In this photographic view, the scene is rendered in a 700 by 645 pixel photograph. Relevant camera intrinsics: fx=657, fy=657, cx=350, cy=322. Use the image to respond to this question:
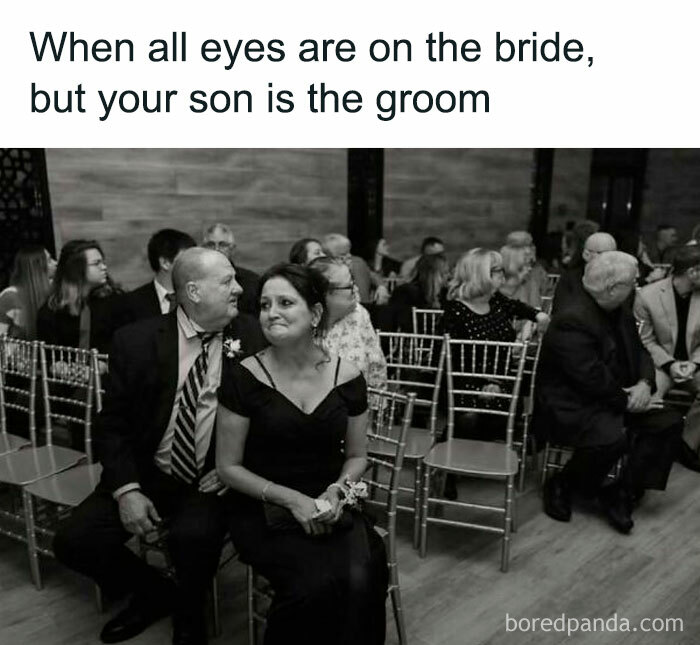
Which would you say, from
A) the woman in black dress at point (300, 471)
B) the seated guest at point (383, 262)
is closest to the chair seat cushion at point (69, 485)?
the woman in black dress at point (300, 471)

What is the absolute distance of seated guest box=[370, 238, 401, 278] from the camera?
6.41 m

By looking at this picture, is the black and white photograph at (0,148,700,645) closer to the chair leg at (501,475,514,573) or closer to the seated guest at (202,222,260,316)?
the chair leg at (501,475,514,573)

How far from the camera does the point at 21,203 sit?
4.68m

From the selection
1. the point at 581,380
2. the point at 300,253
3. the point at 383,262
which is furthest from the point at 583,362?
the point at 383,262

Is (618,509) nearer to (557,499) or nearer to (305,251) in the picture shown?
(557,499)

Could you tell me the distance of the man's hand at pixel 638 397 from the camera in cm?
320

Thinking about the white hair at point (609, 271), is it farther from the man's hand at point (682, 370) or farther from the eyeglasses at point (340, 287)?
the eyeglasses at point (340, 287)

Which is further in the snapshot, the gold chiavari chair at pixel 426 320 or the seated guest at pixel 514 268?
the seated guest at pixel 514 268

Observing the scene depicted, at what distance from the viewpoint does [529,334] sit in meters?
3.83

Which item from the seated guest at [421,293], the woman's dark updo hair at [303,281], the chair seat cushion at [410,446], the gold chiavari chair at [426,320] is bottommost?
the chair seat cushion at [410,446]

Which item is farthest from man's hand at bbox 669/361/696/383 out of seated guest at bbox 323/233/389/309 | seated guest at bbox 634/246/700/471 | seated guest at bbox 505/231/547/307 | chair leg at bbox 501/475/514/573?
seated guest at bbox 323/233/389/309

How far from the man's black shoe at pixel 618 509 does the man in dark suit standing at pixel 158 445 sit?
199 cm

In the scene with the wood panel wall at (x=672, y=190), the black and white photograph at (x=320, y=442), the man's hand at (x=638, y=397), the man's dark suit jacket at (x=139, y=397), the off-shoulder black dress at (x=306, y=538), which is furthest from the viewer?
the wood panel wall at (x=672, y=190)

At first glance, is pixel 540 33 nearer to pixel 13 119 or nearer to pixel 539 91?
pixel 539 91
